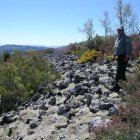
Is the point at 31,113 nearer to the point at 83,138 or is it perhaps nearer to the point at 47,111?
the point at 47,111

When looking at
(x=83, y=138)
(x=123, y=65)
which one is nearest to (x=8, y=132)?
(x=83, y=138)

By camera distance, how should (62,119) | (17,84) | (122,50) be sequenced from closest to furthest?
(62,119) < (122,50) < (17,84)

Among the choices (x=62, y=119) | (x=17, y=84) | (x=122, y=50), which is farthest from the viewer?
(x=17, y=84)

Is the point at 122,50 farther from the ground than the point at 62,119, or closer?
farther from the ground

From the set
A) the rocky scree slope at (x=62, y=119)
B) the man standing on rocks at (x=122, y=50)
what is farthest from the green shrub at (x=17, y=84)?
the man standing on rocks at (x=122, y=50)

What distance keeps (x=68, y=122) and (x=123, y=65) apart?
2.23 meters

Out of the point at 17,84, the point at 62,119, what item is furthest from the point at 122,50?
the point at 17,84

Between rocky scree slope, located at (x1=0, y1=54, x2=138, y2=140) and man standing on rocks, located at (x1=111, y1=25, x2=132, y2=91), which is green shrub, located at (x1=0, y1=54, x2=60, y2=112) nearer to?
rocky scree slope, located at (x1=0, y1=54, x2=138, y2=140)

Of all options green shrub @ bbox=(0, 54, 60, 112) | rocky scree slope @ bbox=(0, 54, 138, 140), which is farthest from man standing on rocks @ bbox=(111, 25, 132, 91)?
green shrub @ bbox=(0, 54, 60, 112)

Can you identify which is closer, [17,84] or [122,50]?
[122,50]

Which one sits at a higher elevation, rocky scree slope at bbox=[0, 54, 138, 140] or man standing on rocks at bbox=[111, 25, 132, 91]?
man standing on rocks at bbox=[111, 25, 132, 91]

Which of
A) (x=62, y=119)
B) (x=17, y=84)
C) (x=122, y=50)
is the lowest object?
(x=62, y=119)

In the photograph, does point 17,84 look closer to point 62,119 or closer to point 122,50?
point 62,119

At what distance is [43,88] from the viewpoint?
540 cm
